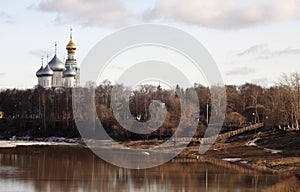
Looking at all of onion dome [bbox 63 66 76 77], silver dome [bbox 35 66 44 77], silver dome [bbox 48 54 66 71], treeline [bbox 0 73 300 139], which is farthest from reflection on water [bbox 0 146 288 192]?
silver dome [bbox 48 54 66 71]

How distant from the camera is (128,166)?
131 feet

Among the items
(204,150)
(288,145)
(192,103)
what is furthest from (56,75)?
(288,145)

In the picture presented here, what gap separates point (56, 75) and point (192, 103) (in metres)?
37.5

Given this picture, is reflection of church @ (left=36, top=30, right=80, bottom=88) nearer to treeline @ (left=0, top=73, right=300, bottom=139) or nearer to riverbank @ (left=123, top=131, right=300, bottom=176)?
treeline @ (left=0, top=73, right=300, bottom=139)

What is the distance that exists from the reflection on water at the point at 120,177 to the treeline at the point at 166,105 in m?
22.0

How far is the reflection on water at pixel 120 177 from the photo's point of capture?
2909cm

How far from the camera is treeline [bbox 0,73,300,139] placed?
59.7m

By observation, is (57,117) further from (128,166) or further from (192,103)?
(128,166)

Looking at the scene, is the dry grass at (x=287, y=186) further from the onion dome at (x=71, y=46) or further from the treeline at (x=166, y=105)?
the onion dome at (x=71, y=46)

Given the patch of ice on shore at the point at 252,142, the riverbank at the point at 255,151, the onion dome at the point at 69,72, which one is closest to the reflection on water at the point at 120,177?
the riverbank at the point at 255,151

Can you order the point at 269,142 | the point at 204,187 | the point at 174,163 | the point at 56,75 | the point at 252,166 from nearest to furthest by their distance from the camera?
the point at 204,187 → the point at 252,166 → the point at 174,163 → the point at 269,142 → the point at 56,75

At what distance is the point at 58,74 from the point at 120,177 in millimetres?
74024

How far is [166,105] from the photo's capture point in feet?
247

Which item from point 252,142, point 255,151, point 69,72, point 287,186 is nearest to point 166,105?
point 252,142
